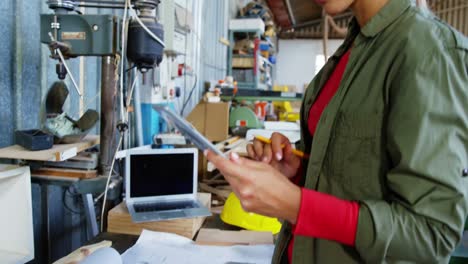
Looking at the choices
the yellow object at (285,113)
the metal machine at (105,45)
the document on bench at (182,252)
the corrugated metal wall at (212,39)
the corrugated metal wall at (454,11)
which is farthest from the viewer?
the corrugated metal wall at (454,11)

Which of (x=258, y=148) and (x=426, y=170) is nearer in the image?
(x=426, y=170)

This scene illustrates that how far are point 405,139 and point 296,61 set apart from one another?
11978mm

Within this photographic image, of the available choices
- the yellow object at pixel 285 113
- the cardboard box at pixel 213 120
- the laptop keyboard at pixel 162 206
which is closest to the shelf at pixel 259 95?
the cardboard box at pixel 213 120

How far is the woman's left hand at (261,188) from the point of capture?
0.54 metres

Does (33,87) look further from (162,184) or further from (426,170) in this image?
(426,170)

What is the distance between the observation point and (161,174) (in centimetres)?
146

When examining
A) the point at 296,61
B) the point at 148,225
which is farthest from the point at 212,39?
the point at 296,61

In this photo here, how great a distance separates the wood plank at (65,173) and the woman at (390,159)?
843mm

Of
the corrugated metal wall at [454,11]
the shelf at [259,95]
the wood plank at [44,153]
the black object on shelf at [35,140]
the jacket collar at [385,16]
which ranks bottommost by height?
the wood plank at [44,153]

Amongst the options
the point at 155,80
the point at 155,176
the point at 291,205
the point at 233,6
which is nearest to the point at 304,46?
the point at 233,6

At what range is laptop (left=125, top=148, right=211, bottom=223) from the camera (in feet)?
4.44

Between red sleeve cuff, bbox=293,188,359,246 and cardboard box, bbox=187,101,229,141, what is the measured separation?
2.15m

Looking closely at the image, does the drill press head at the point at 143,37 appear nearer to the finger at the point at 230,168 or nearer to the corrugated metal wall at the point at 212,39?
the finger at the point at 230,168

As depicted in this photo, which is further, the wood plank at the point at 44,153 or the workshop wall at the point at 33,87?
the workshop wall at the point at 33,87
